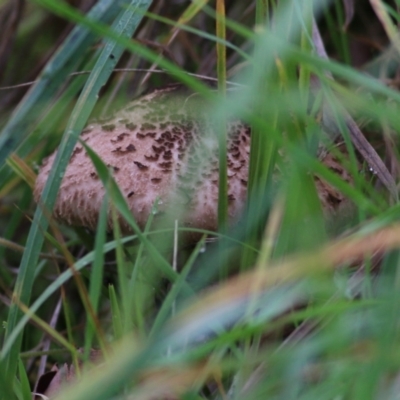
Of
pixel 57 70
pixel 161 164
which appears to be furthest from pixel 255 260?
pixel 57 70

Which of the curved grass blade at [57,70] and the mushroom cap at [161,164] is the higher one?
the curved grass blade at [57,70]

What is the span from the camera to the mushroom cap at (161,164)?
109 centimetres

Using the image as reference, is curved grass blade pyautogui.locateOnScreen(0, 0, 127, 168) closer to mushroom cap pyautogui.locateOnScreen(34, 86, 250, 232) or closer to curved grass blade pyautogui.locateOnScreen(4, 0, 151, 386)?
curved grass blade pyautogui.locateOnScreen(4, 0, 151, 386)

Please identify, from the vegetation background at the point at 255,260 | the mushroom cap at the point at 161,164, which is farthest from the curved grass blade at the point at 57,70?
the mushroom cap at the point at 161,164

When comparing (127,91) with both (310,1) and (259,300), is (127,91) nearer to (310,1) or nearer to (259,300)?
(310,1)

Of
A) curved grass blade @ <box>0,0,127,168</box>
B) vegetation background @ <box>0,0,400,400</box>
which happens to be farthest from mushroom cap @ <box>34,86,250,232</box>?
curved grass blade @ <box>0,0,127,168</box>

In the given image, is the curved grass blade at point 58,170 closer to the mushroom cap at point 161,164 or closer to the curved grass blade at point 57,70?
the curved grass blade at point 57,70

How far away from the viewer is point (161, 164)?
1136 mm

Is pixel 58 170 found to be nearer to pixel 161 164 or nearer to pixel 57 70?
pixel 57 70

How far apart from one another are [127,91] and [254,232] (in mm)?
820

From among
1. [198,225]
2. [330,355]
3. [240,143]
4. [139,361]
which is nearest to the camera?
[139,361]

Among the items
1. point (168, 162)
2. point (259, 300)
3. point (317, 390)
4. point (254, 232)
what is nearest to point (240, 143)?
point (168, 162)

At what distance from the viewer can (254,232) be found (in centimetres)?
95

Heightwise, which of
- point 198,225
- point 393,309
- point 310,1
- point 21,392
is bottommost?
point 21,392
